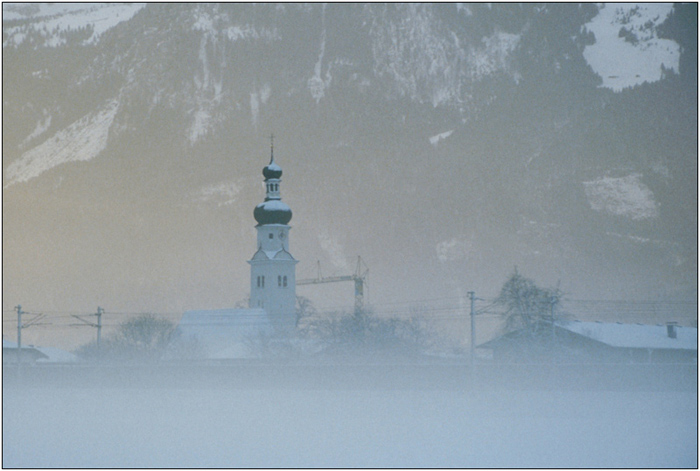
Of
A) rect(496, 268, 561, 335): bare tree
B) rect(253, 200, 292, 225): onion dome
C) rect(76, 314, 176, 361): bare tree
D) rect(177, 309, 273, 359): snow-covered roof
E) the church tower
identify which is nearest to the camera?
rect(496, 268, 561, 335): bare tree

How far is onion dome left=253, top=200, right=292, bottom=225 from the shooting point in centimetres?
8056

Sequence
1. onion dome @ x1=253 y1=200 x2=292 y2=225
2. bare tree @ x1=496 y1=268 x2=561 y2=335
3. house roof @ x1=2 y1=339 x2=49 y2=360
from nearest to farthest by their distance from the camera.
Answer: bare tree @ x1=496 y1=268 x2=561 y2=335
house roof @ x1=2 y1=339 x2=49 y2=360
onion dome @ x1=253 y1=200 x2=292 y2=225

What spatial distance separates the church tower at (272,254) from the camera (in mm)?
80000

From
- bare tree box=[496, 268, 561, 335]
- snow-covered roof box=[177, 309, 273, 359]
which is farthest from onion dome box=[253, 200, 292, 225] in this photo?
bare tree box=[496, 268, 561, 335]

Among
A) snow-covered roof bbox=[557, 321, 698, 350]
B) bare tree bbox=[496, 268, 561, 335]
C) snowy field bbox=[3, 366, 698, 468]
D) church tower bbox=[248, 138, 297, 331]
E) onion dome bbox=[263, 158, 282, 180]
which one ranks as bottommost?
snowy field bbox=[3, 366, 698, 468]

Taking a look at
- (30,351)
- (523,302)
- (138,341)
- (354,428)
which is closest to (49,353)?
(30,351)

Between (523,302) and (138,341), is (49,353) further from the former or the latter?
(523,302)

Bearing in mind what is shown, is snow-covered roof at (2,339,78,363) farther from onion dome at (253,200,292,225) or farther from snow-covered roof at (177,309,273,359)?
onion dome at (253,200,292,225)

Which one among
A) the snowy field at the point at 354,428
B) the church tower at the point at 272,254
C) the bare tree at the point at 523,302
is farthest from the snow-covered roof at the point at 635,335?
the church tower at the point at 272,254

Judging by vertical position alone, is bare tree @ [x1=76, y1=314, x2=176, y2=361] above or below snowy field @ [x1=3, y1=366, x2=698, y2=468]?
above

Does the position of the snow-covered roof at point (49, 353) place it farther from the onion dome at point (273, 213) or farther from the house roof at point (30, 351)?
the onion dome at point (273, 213)

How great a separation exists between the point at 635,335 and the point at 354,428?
19214mm

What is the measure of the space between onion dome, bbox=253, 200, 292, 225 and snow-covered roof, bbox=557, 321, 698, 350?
115 feet

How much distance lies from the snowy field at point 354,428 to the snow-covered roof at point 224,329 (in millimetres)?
19710
